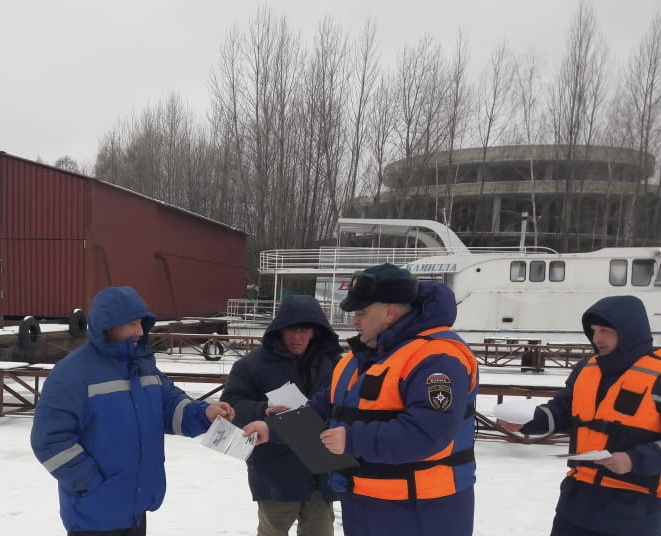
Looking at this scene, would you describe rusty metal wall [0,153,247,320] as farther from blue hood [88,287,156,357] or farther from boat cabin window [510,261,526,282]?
blue hood [88,287,156,357]

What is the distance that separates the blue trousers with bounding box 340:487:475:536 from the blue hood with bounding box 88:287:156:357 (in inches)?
45.9

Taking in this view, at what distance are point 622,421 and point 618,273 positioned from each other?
42.5 ft

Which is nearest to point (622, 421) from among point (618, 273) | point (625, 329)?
point (625, 329)

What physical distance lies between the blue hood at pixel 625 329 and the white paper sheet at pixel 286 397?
1384mm

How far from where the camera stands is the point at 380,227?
17.7m

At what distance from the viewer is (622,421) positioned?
216cm

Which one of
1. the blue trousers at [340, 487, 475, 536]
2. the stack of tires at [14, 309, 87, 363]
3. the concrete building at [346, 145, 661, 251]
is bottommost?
the stack of tires at [14, 309, 87, 363]

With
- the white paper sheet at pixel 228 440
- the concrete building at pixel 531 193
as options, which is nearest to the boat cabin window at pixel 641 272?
the concrete building at pixel 531 193

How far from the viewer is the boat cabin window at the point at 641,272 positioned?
13266 millimetres

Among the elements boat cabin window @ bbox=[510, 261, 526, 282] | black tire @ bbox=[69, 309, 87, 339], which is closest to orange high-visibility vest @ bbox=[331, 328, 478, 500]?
black tire @ bbox=[69, 309, 87, 339]

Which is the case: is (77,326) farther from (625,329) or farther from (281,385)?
(625,329)

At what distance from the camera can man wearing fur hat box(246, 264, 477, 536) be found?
1.73 metres

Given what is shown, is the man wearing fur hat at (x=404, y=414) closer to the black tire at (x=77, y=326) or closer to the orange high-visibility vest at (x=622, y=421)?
the orange high-visibility vest at (x=622, y=421)

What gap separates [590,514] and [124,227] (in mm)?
15814
